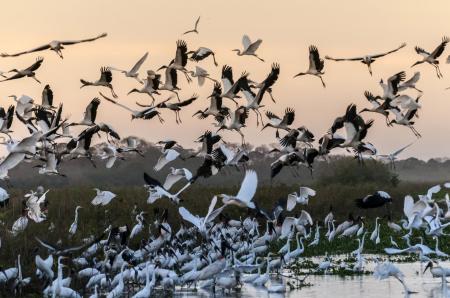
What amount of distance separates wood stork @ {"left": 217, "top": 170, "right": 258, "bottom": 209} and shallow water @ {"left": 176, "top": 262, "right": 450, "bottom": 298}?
296cm

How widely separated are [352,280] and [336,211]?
1385cm

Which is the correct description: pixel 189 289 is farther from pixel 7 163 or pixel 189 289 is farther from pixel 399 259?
pixel 399 259

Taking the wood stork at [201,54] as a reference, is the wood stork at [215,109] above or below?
below

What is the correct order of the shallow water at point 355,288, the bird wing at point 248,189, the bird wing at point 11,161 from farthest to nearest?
the shallow water at point 355,288 < the bird wing at point 11,161 < the bird wing at point 248,189

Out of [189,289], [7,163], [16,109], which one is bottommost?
[189,289]

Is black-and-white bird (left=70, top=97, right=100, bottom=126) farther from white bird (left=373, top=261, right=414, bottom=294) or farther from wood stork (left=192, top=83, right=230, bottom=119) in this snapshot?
white bird (left=373, top=261, right=414, bottom=294)

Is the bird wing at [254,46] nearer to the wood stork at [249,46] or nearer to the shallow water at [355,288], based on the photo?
the wood stork at [249,46]

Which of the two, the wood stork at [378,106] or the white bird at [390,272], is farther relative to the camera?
the wood stork at [378,106]

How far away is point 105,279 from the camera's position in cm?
1711

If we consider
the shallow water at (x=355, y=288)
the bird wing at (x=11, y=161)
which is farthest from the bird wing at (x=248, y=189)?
the bird wing at (x=11, y=161)

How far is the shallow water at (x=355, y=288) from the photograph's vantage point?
17.3 m

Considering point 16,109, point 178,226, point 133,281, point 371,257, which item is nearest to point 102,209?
point 178,226

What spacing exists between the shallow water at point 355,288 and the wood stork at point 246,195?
2.96 m

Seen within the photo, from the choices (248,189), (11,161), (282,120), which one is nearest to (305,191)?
(282,120)
